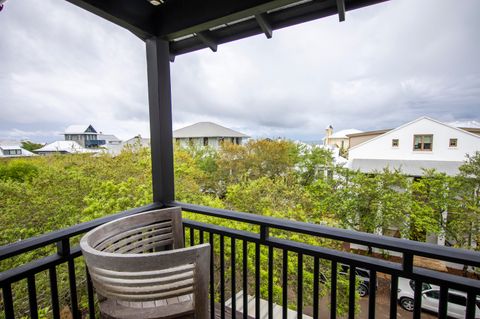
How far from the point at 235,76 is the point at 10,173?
246 inches

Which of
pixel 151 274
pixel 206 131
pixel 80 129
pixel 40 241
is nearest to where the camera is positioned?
pixel 151 274

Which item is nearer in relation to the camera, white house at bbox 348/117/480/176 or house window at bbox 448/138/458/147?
white house at bbox 348/117/480/176

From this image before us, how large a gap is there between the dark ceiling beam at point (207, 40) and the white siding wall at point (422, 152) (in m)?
4.03

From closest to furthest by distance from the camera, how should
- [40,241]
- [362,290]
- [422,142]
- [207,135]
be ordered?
[40,241] → [422,142] → [362,290] → [207,135]

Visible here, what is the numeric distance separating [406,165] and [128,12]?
695 centimetres

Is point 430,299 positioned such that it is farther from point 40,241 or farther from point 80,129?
point 80,129

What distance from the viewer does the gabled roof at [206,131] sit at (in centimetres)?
946

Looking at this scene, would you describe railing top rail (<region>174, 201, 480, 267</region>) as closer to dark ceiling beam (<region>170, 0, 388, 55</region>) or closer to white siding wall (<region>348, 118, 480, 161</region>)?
dark ceiling beam (<region>170, 0, 388, 55</region>)

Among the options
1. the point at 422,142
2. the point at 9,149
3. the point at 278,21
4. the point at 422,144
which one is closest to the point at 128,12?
the point at 278,21

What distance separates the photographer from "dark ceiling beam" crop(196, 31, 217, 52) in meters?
2.00

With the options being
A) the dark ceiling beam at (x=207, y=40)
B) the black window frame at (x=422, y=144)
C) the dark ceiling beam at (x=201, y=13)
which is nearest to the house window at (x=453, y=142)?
the black window frame at (x=422, y=144)

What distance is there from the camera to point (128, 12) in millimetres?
1766

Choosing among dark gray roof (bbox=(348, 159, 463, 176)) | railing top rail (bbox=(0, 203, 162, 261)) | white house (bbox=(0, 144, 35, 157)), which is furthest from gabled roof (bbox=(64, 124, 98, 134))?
dark gray roof (bbox=(348, 159, 463, 176))

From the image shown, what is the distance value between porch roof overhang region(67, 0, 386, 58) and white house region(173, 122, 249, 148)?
23.5 feet
